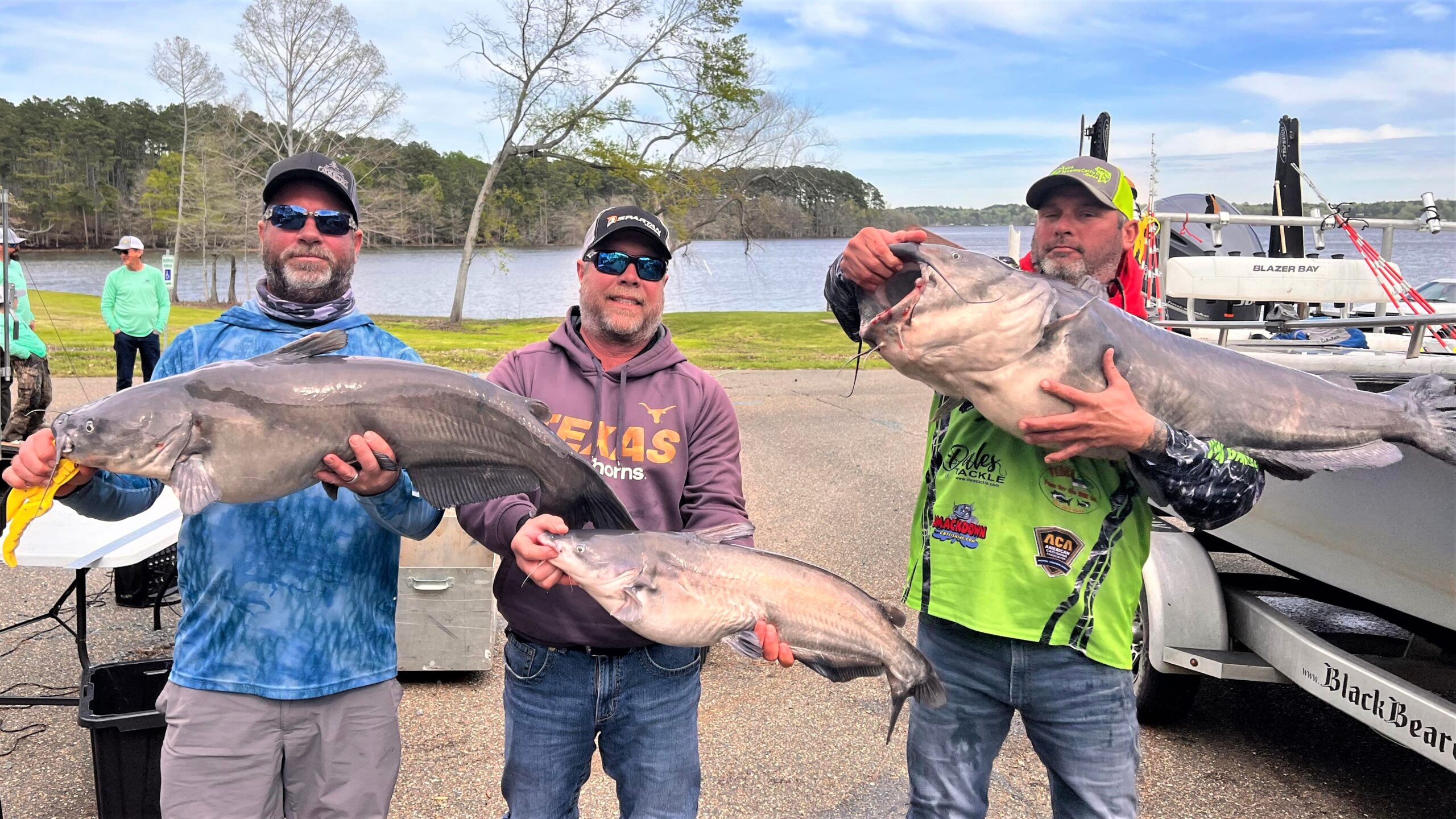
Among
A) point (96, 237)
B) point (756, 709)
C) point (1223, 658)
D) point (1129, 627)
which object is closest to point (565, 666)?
point (1129, 627)

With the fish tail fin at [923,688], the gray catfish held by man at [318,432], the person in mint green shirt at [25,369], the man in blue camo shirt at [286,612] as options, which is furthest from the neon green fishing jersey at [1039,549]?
the person in mint green shirt at [25,369]

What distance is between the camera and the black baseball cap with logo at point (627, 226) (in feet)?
8.91

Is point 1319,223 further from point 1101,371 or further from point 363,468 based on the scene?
point 363,468

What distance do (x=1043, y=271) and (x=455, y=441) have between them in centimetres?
174

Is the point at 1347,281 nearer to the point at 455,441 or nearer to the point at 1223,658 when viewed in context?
the point at 1223,658

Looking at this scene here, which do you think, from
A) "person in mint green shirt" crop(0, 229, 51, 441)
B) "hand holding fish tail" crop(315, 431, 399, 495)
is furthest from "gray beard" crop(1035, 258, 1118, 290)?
"person in mint green shirt" crop(0, 229, 51, 441)

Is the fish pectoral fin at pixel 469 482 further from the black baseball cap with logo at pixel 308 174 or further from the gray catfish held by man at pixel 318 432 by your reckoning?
the black baseball cap with logo at pixel 308 174

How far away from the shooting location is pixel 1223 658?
382cm

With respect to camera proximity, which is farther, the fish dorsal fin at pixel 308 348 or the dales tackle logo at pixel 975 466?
the dales tackle logo at pixel 975 466

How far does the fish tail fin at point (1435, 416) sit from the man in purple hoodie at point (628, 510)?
1788mm

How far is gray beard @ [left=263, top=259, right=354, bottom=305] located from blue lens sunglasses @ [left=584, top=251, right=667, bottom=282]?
29.7 inches

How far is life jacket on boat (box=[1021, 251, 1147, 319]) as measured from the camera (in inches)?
107

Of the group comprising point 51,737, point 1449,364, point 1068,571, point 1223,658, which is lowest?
point 51,737

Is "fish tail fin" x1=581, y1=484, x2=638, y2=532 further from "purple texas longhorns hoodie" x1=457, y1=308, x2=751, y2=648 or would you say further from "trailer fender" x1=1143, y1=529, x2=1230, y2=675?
"trailer fender" x1=1143, y1=529, x2=1230, y2=675
